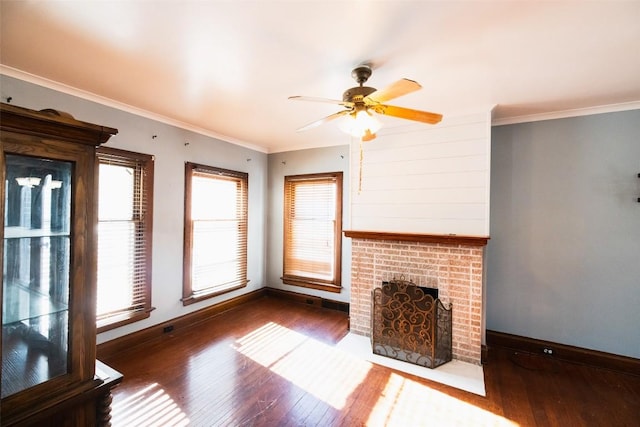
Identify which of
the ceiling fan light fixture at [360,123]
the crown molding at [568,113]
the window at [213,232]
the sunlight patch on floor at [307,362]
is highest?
the crown molding at [568,113]

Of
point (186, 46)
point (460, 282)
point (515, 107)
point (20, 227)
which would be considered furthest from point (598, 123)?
point (20, 227)

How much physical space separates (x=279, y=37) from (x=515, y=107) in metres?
2.54

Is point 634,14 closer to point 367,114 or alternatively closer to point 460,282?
point 367,114

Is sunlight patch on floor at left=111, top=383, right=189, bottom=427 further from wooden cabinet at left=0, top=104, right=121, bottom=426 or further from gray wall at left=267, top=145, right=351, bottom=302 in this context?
gray wall at left=267, top=145, right=351, bottom=302

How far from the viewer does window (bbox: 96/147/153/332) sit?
2779 mm

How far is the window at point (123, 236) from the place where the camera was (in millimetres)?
2779

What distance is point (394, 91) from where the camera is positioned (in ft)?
5.70

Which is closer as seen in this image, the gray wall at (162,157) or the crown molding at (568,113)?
the gray wall at (162,157)

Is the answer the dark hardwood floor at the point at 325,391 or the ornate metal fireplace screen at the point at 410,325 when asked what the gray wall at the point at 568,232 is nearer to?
the dark hardwood floor at the point at 325,391

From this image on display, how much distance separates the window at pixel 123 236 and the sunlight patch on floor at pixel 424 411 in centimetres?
269

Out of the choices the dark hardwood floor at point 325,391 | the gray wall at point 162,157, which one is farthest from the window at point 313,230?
the dark hardwood floor at point 325,391

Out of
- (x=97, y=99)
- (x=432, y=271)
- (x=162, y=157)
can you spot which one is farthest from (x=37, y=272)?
(x=432, y=271)

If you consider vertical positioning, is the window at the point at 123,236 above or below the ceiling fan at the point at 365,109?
below

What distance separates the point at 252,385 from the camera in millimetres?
2420
